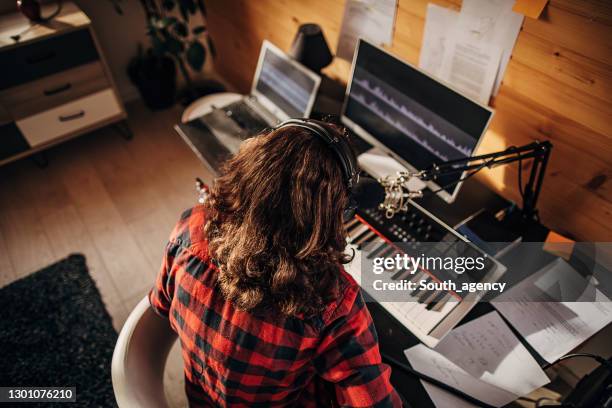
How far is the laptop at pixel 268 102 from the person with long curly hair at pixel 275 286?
2.75 feet

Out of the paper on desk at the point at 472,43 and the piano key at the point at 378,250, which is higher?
the paper on desk at the point at 472,43

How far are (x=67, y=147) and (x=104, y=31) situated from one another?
2.65 ft

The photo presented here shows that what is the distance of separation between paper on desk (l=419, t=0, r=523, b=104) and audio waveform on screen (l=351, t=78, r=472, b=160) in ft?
0.49

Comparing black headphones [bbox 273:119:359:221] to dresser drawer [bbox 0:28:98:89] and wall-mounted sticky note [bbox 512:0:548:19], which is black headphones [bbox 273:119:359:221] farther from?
dresser drawer [bbox 0:28:98:89]

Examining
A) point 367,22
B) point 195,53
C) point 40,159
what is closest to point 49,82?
point 40,159

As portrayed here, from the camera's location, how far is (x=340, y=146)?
74 cm

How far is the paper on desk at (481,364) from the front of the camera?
99cm

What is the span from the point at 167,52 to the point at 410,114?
1.86 meters

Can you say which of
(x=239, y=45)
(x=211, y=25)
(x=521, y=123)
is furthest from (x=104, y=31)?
(x=521, y=123)

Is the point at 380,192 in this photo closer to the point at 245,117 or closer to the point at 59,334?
the point at 245,117

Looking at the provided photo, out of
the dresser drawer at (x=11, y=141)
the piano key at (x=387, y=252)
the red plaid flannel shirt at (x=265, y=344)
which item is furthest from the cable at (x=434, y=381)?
the dresser drawer at (x=11, y=141)

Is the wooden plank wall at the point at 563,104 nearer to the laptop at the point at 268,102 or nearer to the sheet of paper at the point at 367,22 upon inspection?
the sheet of paper at the point at 367,22

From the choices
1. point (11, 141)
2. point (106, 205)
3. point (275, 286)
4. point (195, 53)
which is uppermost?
point (275, 286)

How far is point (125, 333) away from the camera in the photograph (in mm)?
963
